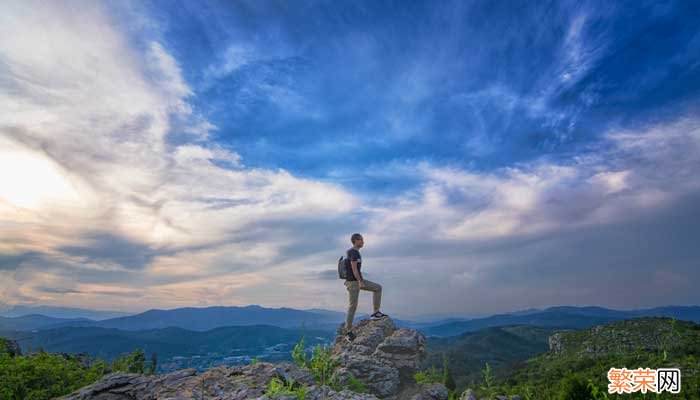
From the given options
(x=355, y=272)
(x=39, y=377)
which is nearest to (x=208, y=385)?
(x=355, y=272)

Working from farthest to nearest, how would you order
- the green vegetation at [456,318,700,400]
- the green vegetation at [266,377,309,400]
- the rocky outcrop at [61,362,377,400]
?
the green vegetation at [456,318,700,400]
the rocky outcrop at [61,362,377,400]
the green vegetation at [266,377,309,400]

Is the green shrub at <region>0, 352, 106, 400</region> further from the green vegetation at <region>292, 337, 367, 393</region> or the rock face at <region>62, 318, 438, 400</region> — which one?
the green vegetation at <region>292, 337, 367, 393</region>

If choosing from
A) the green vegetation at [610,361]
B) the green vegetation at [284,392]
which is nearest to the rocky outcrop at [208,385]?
the green vegetation at [284,392]

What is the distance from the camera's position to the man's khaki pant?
54.3ft

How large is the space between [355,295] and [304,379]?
4.81 meters

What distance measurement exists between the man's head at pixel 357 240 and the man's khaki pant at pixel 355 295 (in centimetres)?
172

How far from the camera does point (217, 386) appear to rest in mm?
11945

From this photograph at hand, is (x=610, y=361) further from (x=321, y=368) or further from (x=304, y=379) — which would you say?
(x=304, y=379)

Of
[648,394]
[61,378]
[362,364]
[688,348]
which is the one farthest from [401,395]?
[688,348]

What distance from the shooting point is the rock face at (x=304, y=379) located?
1148cm

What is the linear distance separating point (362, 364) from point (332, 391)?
2.62m

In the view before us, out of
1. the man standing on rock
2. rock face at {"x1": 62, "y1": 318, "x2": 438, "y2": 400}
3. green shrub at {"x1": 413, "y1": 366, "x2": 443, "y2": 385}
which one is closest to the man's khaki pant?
the man standing on rock

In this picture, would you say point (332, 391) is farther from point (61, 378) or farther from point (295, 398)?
point (61, 378)

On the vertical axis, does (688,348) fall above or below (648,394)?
below
